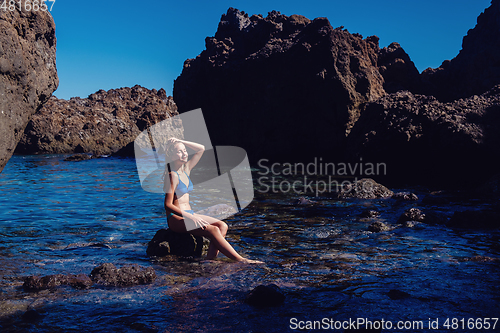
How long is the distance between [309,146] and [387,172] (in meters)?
13.0

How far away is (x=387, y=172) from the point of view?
18.2 m

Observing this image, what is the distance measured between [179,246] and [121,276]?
5.01ft

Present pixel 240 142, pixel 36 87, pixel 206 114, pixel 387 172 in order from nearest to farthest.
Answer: pixel 36 87 → pixel 387 172 → pixel 240 142 → pixel 206 114

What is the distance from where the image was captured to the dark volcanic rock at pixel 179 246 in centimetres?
643

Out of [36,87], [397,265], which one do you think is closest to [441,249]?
[397,265]

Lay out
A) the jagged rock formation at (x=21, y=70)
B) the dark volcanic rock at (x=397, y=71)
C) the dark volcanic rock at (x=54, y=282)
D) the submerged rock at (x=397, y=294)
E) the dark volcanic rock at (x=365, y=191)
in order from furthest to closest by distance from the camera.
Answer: the dark volcanic rock at (x=397, y=71), the dark volcanic rock at (x=365, y=191), the jagged rock formation at (x=21, y=70), the dark volcanic rock at (x=54, y=282), the submerged rock at (x=397, y=294)

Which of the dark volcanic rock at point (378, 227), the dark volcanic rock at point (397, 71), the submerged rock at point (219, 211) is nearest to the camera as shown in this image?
the dark volcanic rock at point (378, 227)

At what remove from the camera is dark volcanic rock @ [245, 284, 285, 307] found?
4285 millimetres

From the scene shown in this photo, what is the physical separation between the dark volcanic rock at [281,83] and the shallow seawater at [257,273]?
19502 millimetres

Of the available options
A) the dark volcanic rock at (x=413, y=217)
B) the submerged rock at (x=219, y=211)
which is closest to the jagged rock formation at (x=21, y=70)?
the submerged rock at (x=219, y=211)

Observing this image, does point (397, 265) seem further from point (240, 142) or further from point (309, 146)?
point (240, 142)

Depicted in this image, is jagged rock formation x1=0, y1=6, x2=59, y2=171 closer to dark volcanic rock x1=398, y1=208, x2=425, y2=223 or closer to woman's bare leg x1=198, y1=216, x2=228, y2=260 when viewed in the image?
woman's bare leg x1=198, y1=216, x2=228, y2=260

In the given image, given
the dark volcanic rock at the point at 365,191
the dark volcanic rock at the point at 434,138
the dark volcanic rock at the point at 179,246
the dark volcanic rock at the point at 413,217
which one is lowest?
the dark volcanic rock at the point at 179,246

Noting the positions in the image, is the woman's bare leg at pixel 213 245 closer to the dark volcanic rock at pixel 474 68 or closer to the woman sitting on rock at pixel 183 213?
the woman sitting on rock at pixel 183 213
